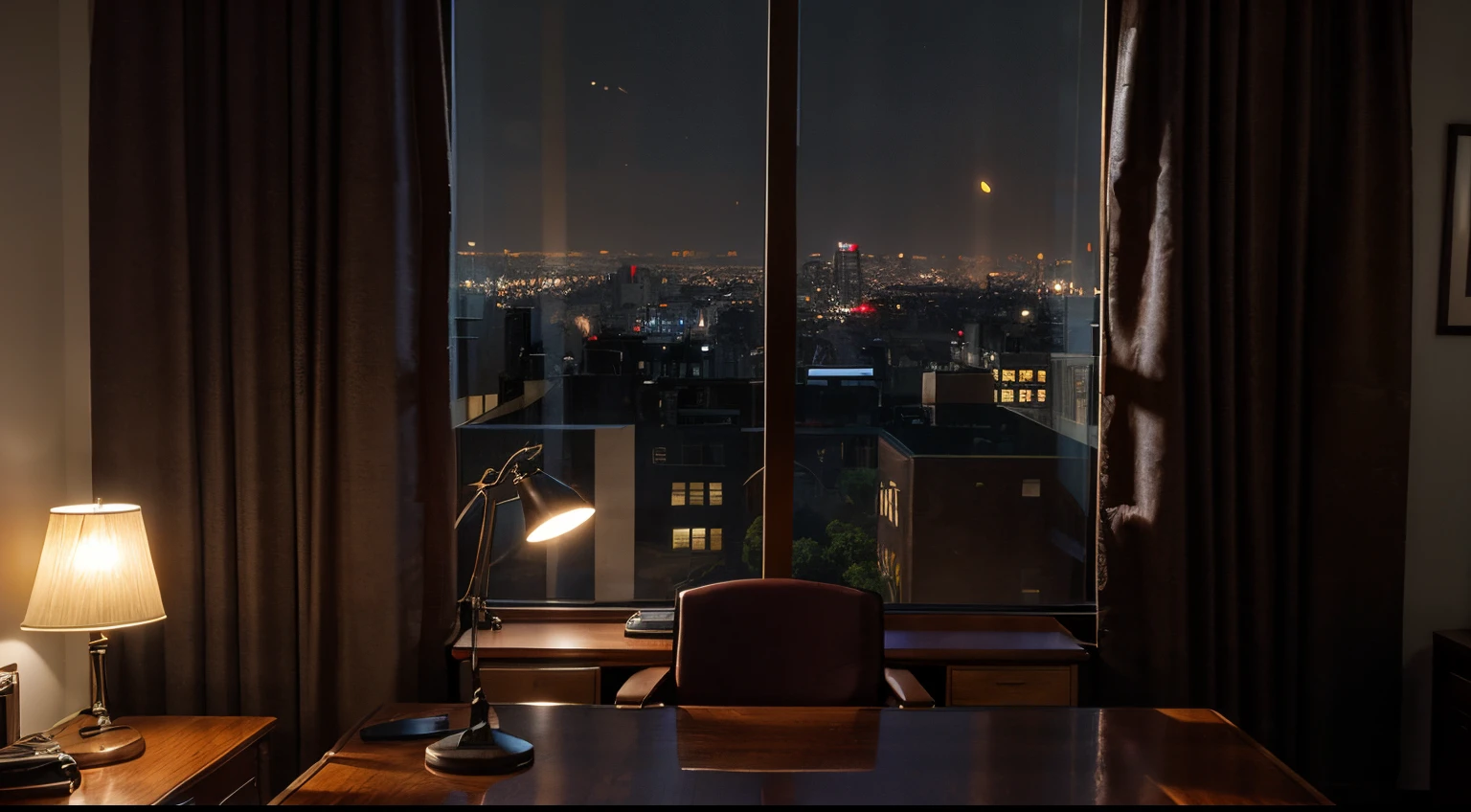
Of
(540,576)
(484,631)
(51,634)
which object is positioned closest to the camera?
(51,634)

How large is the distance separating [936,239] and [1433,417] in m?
1.59

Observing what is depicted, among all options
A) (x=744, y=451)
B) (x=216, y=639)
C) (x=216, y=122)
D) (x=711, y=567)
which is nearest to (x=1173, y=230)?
(x=744, y=451)

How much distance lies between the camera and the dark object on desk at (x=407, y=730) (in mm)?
1927

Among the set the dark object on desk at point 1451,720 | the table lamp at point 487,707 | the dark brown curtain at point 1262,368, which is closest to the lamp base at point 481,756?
the table lamp at point 487,707

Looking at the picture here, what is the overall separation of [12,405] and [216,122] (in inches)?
35.9

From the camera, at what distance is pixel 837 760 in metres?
1.80

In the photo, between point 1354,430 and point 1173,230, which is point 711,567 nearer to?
point 1173,230

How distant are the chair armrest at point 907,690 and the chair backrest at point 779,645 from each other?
6 cm

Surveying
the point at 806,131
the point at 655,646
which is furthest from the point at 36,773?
the point at 806,131

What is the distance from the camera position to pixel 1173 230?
2883 mm

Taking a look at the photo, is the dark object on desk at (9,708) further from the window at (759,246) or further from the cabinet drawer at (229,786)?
the window at (759,246)

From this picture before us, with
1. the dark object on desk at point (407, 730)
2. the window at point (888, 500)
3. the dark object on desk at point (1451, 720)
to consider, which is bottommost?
the dark object on desk at point (1451, 720)

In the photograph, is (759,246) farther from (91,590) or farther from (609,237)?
(91,590)

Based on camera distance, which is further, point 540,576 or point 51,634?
point 540,576
